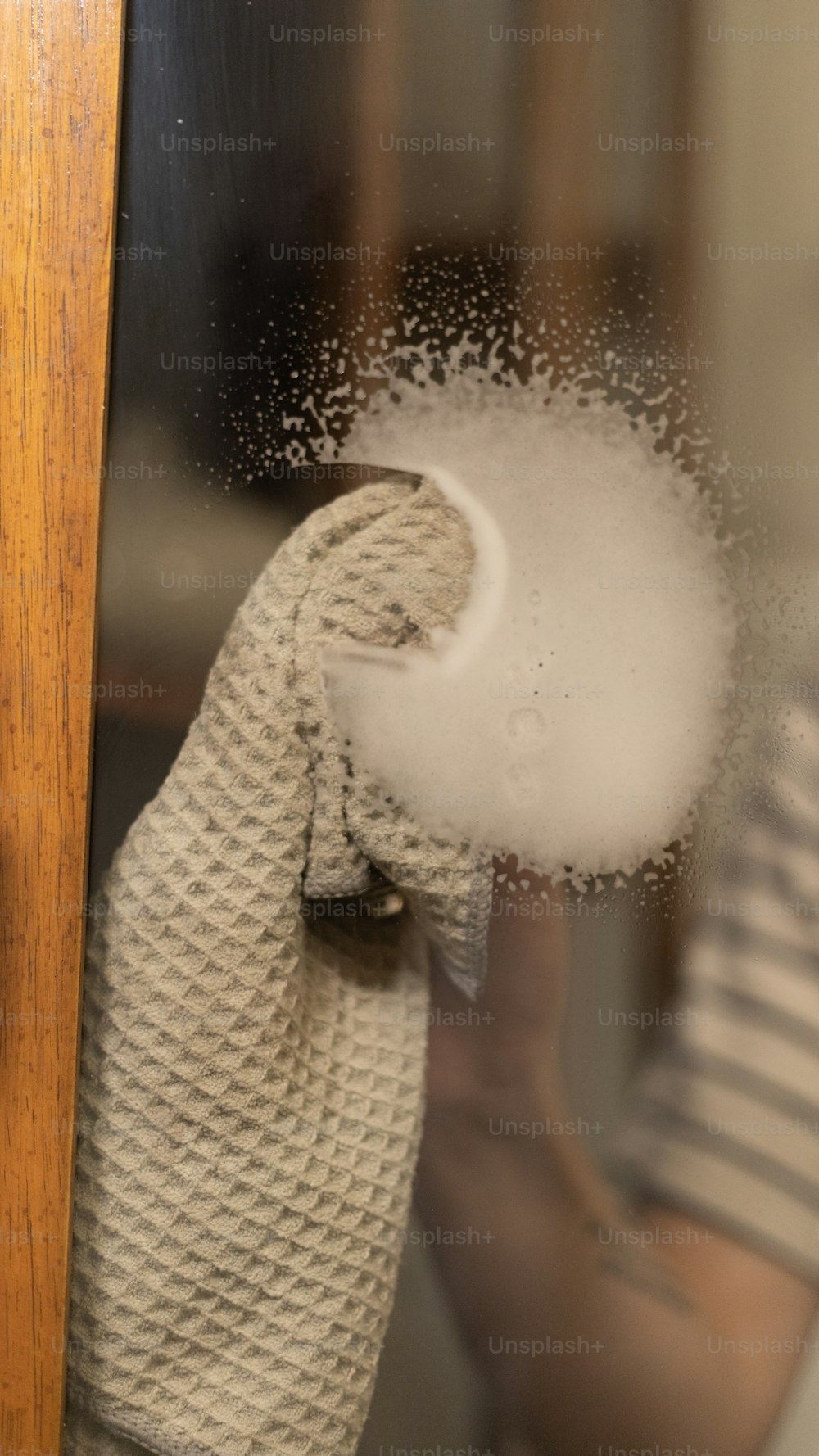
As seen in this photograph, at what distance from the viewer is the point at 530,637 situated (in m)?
0.59

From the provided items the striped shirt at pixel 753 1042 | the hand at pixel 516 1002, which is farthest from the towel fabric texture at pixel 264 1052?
the striped shirt at pixel 753 1042

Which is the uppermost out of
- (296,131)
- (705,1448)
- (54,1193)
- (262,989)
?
(296,131)

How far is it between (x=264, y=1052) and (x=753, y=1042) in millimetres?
299

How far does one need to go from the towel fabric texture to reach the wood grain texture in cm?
2

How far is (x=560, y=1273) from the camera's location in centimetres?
62

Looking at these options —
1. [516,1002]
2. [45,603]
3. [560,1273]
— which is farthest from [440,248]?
[560,1273]

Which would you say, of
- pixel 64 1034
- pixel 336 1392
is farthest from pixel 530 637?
pixel 336 1392

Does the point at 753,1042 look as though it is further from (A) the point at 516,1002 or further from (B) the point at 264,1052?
(B) the point at 264,1052

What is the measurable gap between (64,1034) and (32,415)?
39 centimetres

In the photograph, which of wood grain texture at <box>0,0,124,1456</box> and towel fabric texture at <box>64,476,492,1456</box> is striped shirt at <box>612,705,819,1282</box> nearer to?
towel fabric texture at <box>64,476,492,1456</box>

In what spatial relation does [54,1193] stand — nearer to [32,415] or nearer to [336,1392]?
[336,1392]

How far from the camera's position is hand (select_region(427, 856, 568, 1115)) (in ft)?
1.97

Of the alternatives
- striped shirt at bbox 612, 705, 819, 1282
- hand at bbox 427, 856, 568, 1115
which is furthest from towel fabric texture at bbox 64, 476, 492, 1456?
striped shirt at bbox 612, 705, 819, 1282

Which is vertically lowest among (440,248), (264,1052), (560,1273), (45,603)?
(560,1273)
